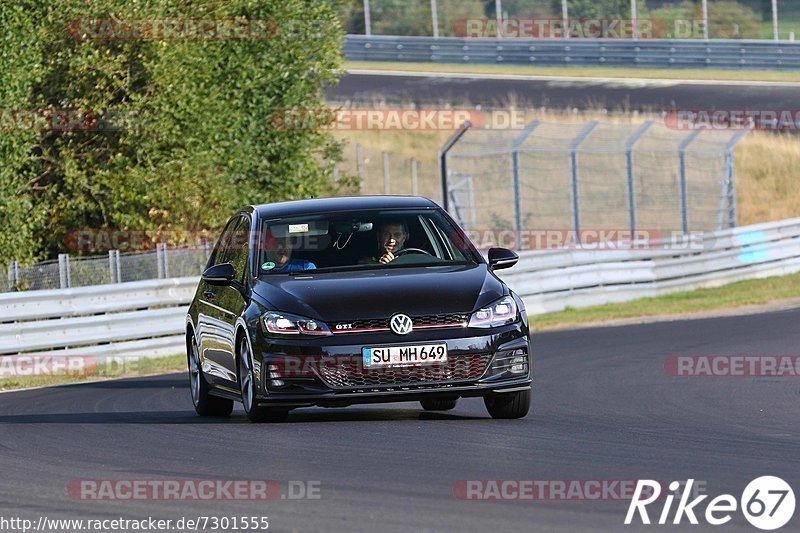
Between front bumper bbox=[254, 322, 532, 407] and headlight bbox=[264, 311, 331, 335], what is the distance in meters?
0.06

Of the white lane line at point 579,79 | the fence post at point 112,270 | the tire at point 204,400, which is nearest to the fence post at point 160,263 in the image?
the fence post at point 112,270

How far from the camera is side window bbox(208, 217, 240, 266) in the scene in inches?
515

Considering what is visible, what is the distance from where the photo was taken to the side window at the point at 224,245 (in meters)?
13.1

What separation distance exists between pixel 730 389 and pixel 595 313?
11.7m

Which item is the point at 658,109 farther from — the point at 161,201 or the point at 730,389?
the point at 730,389

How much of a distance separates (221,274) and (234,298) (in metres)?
0.20

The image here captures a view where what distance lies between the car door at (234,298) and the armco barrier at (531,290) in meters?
7.45

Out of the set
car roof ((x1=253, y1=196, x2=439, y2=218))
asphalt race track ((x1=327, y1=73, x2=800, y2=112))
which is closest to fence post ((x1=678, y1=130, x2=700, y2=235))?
asphalt race track ((x1=327, y1=73, x2=800, y2=112))

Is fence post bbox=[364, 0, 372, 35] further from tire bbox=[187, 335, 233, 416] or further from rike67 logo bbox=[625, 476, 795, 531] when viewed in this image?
rike67 logo bbox=[625, 476, 795, 531]

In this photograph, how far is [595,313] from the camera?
25625mm

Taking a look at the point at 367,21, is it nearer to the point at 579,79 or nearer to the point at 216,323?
the point at 579,79

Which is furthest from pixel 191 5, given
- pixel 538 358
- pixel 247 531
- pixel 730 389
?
pixel 247 531

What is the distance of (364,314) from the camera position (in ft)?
35.0

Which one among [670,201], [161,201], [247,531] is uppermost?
[247,531]
